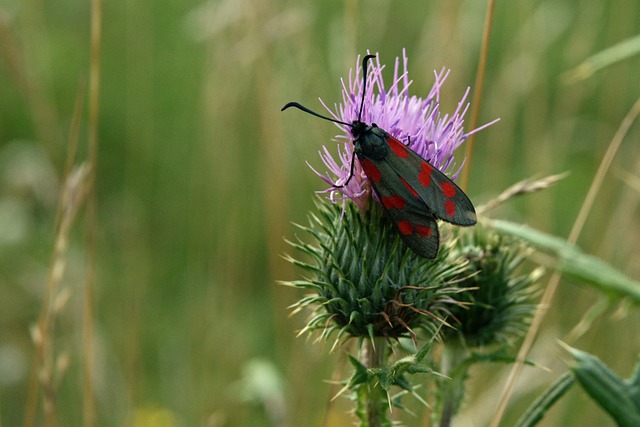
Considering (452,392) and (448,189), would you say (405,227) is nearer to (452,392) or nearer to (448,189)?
(448,189)

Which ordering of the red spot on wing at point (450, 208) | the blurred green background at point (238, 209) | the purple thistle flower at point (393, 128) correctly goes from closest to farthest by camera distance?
the red spot on wing at point (450, 208) → the purple thistle flower at point (393, 128) → the blurred green background at point (238, 209)

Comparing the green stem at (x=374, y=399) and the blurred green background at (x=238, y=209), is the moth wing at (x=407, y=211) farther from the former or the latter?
the blurred green background at (x=238, y=209)

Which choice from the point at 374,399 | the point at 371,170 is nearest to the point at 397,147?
the point at 371,170

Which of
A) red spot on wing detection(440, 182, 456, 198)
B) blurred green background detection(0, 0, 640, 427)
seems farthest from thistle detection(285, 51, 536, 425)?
blurred green background detection(0, 0, 640, 427)

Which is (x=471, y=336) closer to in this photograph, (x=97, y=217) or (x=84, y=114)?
(x=97, y=217)

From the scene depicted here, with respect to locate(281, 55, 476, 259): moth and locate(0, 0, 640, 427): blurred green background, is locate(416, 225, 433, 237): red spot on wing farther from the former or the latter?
locate(0, 0, 640, 427): blurred green background

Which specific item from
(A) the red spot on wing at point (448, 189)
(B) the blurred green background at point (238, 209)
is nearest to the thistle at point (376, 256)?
(A) the red spot on wing at point (448, 189)
